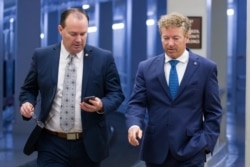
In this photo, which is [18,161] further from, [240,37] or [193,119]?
[240,37]

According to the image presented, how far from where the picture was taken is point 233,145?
9820mm

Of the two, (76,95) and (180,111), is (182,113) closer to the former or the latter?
(180,111)

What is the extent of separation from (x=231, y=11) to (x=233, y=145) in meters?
8.90

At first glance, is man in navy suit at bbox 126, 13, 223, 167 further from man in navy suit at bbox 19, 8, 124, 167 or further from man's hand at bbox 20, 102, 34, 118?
man's hand at bbox 20, 102, 34, 118

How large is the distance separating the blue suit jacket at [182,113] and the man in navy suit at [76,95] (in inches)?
10.6

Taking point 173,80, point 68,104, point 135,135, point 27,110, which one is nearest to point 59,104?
point 68,104

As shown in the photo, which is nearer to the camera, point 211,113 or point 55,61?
point 211,113

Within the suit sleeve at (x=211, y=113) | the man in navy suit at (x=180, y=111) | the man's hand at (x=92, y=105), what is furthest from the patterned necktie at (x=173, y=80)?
the man's hand at (x=92, y=105)

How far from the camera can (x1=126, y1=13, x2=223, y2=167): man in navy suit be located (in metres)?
3.35

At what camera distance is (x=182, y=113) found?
3.37 metres

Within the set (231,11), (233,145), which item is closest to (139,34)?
(231,11)

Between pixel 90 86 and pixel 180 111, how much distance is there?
634 millimetres

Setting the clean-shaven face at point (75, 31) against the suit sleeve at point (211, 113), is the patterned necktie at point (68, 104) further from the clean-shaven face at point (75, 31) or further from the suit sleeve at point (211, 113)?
the suit sleeve at point (211, 113)

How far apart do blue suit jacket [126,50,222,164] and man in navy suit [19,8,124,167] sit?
0.88 ft
